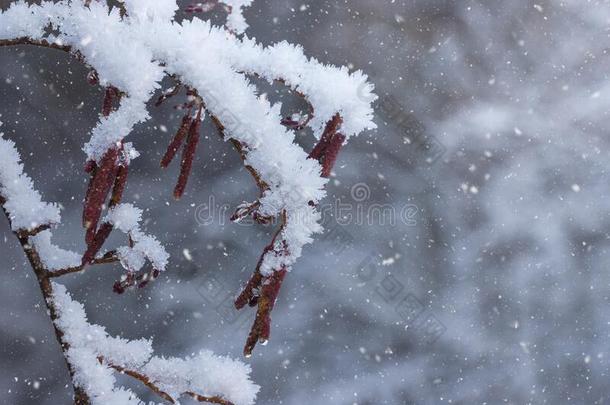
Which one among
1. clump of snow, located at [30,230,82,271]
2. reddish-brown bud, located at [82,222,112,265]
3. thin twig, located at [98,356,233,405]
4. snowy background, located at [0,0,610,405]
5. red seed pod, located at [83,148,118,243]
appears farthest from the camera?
snowy background, located at [0,0,610,405]

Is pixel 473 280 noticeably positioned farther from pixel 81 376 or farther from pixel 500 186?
pixel 81 376

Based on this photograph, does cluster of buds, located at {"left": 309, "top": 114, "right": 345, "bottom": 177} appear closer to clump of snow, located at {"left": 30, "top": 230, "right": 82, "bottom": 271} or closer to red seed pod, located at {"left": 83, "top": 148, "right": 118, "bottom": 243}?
red seed pod, located at {"left": 83, "top": 148, "right": 118, "bottom": 243}

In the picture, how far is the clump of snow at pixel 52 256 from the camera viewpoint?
5.11 ft

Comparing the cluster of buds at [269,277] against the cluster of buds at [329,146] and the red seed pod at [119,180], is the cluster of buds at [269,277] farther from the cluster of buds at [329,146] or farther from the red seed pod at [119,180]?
the red seed pod at [119,180]

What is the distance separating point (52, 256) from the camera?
1592 millimetres

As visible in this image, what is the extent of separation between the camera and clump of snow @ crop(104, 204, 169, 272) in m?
1.43

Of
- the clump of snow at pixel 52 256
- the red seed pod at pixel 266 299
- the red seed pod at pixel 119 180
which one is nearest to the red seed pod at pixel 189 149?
the red seed pod at pixel 119 180

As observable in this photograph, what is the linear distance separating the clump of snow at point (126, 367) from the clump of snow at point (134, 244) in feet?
0.53

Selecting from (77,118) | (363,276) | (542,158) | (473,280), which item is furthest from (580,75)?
(77,118)

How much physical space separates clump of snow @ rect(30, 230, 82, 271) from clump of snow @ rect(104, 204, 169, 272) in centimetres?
14

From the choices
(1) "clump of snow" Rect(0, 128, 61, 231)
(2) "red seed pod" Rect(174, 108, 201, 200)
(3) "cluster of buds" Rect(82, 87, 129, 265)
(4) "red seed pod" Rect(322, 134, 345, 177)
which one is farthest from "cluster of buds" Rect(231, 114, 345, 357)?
(1) "clump of snow" Rect(0, 128, 61, 231)

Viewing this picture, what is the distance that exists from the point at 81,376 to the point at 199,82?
0.70 m

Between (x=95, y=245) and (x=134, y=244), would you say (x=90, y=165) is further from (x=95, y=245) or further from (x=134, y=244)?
(x=134, y=244)

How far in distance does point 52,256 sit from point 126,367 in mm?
333
